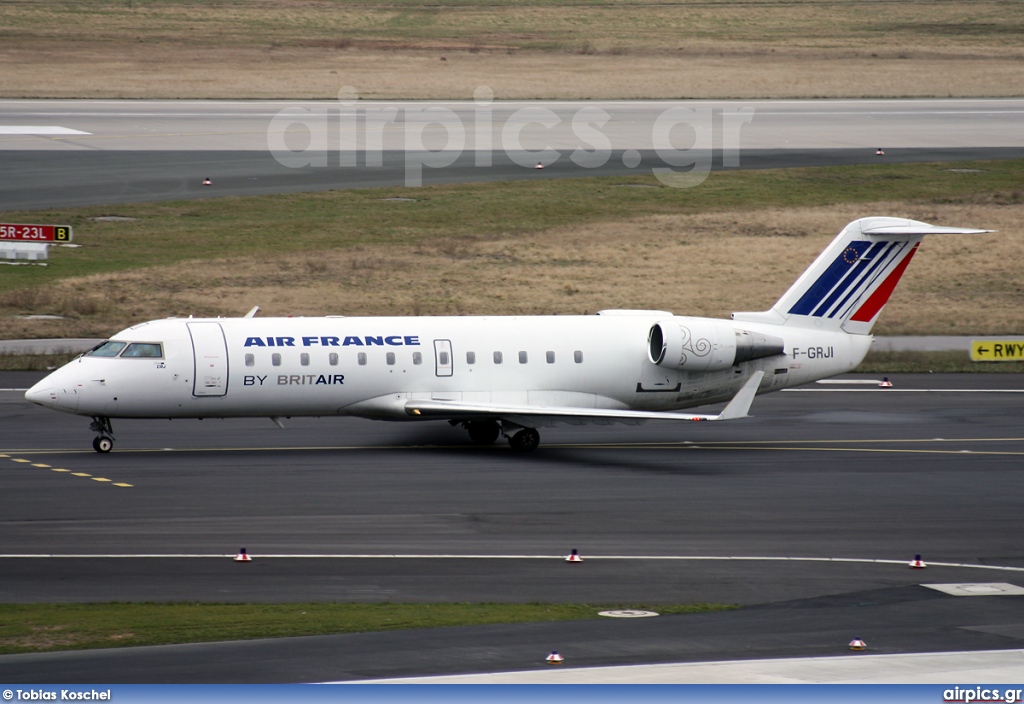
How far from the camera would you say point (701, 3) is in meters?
149

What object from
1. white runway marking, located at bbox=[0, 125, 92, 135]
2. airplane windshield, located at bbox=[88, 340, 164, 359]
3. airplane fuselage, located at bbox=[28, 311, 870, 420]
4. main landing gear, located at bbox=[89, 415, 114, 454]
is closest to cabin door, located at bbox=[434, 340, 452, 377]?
airplane fuselage, located at bbox=[28, 311, 870, 420]

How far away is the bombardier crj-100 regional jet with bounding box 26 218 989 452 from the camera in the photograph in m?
33.5

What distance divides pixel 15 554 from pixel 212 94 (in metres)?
75.7

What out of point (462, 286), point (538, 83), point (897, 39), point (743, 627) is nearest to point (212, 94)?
point (538, 83)

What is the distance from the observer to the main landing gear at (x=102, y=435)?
33875 millimetres

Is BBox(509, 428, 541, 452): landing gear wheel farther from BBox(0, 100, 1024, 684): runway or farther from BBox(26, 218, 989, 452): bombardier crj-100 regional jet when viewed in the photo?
BBox(0, 100, 1024, 684): runway

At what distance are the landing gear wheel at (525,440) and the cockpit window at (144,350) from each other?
859 centimetres

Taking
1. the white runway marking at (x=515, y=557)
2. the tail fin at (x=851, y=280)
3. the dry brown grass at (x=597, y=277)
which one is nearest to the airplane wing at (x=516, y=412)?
the tail fin at (x=851, y=280)

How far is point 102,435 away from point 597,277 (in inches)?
1149

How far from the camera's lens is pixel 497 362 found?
3544 cm

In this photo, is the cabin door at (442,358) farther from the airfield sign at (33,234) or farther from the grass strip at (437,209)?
the airfield sign at (33,234)

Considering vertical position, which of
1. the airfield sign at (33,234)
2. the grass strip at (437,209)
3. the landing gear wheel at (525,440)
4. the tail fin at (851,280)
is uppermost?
the grass strip at (437,209)

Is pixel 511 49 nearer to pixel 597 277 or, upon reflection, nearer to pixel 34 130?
pixel 34 130

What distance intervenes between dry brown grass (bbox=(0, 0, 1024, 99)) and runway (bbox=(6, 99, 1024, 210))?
749 cm
